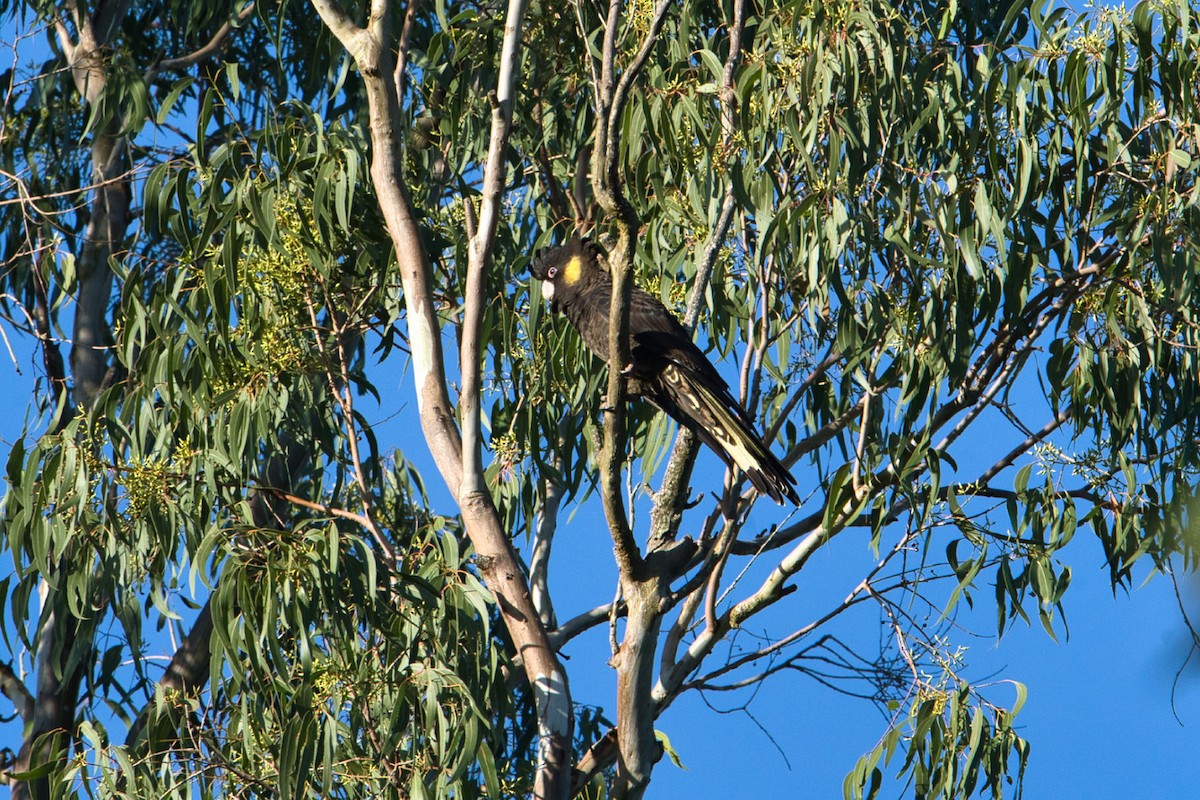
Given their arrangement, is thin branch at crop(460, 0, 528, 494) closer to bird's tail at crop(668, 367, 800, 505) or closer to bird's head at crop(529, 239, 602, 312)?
bird's head at crop(529, 239, 602, 312)

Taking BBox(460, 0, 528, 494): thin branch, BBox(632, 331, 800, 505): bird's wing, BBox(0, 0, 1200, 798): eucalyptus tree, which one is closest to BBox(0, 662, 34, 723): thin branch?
BBox(0, 0, 1200, 798): eucalyptus tree

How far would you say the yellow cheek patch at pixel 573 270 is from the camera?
9.89ft

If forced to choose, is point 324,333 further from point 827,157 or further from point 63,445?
point 827,157

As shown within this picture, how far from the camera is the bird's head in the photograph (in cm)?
301

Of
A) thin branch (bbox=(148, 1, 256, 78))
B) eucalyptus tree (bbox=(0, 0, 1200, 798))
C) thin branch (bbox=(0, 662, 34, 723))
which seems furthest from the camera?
thin branch (bbox=(148, 1, 256, 78))

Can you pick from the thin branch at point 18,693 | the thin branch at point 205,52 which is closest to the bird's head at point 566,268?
the thin branch at point 205,52

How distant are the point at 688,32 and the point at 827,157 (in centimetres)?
54

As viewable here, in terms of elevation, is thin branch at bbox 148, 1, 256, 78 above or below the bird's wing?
above

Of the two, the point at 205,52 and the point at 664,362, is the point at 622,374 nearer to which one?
the point at 664,362

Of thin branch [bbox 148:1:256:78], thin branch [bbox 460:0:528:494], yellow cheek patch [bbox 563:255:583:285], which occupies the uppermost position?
thin branch [bbox 148:1:256:78]

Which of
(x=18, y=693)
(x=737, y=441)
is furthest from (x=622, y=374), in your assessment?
(x=18, y=693)

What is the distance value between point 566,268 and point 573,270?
2 cm

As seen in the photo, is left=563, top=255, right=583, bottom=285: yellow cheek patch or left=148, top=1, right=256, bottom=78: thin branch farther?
left=148, top=1, right=256, bottom=78: thin branch

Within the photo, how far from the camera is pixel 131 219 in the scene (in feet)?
14.6
